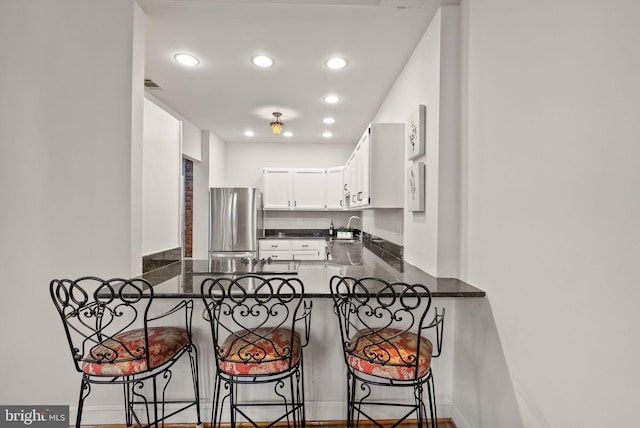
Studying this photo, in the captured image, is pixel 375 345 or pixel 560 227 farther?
pixel 375 345

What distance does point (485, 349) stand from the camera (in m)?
1.59

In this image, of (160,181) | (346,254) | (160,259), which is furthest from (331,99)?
(160,259)

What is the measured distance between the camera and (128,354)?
1425 mm

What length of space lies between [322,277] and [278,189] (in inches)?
133

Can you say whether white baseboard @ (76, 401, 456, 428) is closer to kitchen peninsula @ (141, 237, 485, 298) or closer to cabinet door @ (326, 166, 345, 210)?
kitchen peninsula @ (141, 237, 485, 298)

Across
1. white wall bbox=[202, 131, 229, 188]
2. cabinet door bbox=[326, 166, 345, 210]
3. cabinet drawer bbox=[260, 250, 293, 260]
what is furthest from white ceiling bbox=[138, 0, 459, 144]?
cabinet drawer bbox=[260, 250, 293, 260]

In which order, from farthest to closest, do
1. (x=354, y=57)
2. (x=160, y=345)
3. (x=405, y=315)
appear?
(x=354, y=57)
(x=405, y=315)
(x=160, y=345)

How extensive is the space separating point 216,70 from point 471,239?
2.38 m

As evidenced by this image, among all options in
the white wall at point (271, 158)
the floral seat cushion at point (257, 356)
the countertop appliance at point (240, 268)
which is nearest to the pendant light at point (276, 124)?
the white wall at point (271, 158)

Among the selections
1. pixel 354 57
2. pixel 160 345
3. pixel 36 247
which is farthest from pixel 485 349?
pixel 36 247

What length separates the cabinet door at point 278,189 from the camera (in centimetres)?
507

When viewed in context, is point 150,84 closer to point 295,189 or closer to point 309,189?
point 295,189

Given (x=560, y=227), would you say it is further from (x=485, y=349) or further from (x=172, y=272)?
(x=172, y=272)

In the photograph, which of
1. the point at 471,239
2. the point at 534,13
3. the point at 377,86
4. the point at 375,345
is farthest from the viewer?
the point at 377,86
